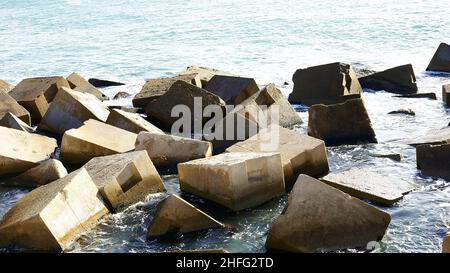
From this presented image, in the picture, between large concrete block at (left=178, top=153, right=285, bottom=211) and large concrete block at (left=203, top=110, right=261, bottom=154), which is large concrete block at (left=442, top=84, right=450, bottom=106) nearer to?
large concrete block at (left=203, top=110, right=261, bottom=154)

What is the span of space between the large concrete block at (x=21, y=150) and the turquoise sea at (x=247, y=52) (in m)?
0.42

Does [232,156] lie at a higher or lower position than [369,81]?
higher

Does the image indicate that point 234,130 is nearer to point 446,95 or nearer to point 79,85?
point 446,95

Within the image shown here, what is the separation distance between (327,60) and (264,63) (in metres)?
1.71

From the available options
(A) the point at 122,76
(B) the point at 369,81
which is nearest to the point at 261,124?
(B) the point at 369,81

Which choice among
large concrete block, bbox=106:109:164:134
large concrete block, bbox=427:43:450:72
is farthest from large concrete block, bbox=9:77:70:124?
large concrete block, bbox=427:43:450:72

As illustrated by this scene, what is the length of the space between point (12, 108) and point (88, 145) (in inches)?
101

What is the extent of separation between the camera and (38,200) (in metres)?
6.00

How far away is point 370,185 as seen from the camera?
6801 millimetres

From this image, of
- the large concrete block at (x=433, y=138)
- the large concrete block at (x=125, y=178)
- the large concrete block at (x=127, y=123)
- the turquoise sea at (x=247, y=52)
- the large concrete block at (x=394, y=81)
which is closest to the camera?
the turquoise sea at (x=247, y=52)

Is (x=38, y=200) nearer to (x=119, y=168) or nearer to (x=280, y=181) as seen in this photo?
(x=119, y=168)

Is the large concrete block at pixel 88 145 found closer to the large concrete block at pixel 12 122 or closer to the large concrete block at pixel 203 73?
the large concrete block at pixel 12 122

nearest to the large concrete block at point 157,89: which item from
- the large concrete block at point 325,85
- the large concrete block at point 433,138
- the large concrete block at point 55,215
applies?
the large concrete block at point 325,85

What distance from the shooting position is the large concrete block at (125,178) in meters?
6.50
